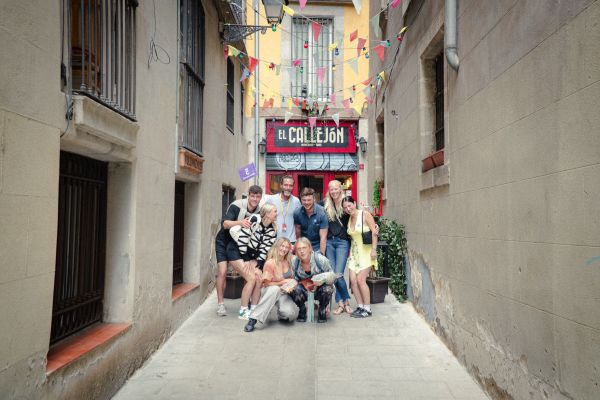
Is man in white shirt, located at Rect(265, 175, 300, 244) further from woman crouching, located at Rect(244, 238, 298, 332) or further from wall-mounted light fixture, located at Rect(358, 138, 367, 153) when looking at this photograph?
wall-mounted light fixture, located at Rect(358, 138, 367, 153)

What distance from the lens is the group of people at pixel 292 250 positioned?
5.83 metres

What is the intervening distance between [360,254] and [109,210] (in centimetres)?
351

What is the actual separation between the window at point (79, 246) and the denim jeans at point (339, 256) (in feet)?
11.0

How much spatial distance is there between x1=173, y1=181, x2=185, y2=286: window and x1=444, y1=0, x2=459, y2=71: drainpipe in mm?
4040

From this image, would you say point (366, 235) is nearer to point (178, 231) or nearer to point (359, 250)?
point (359, 250)

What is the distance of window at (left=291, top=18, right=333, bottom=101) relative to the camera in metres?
14.8

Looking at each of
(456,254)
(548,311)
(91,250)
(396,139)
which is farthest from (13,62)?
(396,139)

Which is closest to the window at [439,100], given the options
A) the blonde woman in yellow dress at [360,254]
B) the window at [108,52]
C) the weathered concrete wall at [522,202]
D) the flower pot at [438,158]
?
the flower pot at [438,158]

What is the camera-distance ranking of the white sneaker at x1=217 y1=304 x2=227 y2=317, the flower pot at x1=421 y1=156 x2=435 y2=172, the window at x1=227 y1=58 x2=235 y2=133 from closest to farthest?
the flower pot at x1=421 y1=156 x2=435 y2=172 → the white sneaker at x1=217 y1=304 x2=227 y2=317 → the window at x1=227 y1=58 x2=235 y2=133

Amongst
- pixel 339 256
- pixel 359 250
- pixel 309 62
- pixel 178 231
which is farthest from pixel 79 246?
pixel 309 62

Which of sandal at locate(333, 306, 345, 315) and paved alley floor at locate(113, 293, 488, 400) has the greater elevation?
sandal at locate(333, 306, 345, 315)

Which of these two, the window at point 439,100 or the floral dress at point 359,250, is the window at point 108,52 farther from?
the window at point 439,100

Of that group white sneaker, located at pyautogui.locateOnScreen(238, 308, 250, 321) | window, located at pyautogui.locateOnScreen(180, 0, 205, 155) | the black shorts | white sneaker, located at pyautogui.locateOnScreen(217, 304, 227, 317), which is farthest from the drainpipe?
white sneaker, located at pyautogui.locateOnScreen(217, 304, 227, 317)

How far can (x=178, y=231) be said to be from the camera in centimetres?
673
